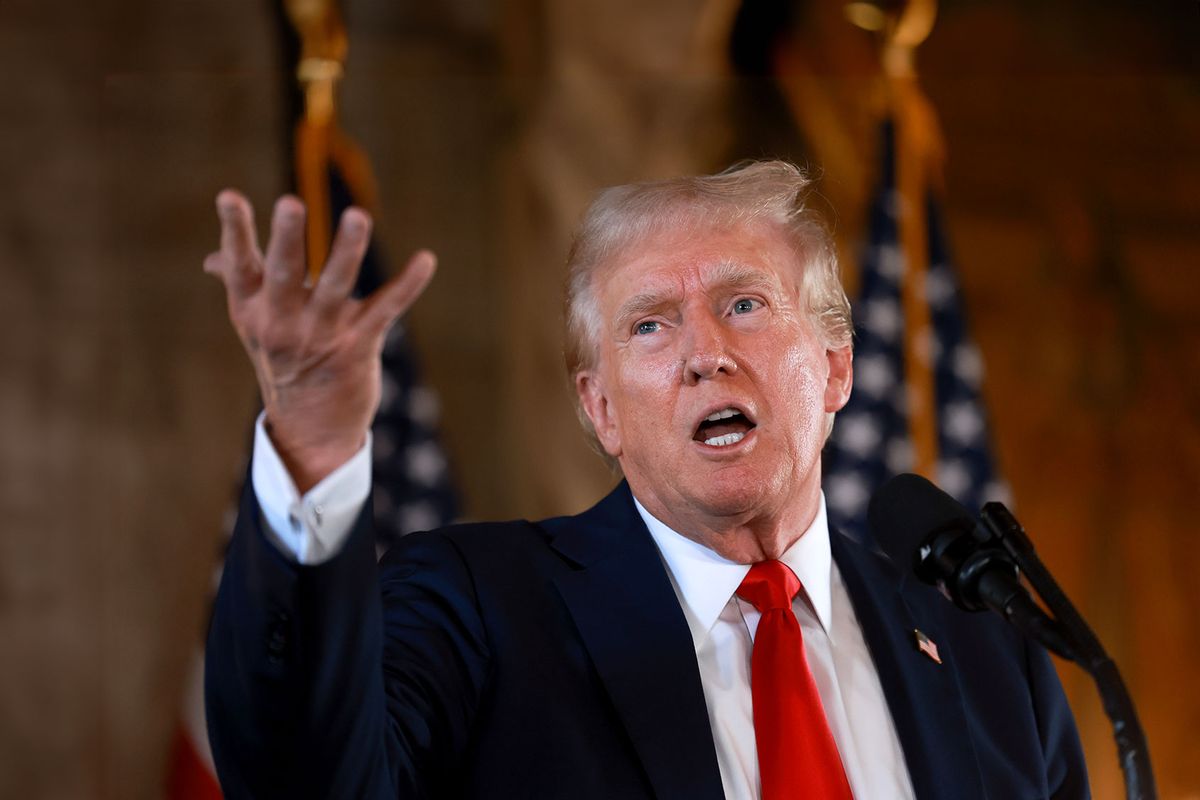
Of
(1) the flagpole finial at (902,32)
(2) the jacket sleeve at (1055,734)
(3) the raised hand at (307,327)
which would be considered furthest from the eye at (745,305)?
(1) the flagpole finial at (902,32)

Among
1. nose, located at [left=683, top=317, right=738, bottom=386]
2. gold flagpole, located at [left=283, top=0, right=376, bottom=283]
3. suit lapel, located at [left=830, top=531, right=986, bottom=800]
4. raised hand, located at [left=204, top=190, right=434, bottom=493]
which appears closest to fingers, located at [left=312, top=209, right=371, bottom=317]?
raised hand, located at [left=204, top=190, right=434, bottom=493]

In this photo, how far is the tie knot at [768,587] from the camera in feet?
5.82

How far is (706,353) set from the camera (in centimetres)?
179

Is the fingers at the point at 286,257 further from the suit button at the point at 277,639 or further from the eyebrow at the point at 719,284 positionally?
the eyebrow at the point at 719,284

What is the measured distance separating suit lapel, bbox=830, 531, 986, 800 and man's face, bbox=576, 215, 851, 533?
0.16 metres

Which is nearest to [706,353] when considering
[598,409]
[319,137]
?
[598,409]

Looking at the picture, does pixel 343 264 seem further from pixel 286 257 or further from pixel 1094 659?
pixel 1094 659

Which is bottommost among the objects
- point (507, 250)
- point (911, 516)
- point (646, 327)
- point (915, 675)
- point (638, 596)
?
point (915, 675)

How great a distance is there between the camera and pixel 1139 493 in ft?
15.5

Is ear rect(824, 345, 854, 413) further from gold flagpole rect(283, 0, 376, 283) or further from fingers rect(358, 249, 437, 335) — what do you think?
gold flagpole rect(283, 0, 376, 283)

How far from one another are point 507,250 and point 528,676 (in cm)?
302

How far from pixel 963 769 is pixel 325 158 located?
2.95 m

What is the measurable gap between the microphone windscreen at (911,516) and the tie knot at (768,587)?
29cm

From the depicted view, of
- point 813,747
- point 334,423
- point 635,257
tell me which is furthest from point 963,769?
point 334,423
